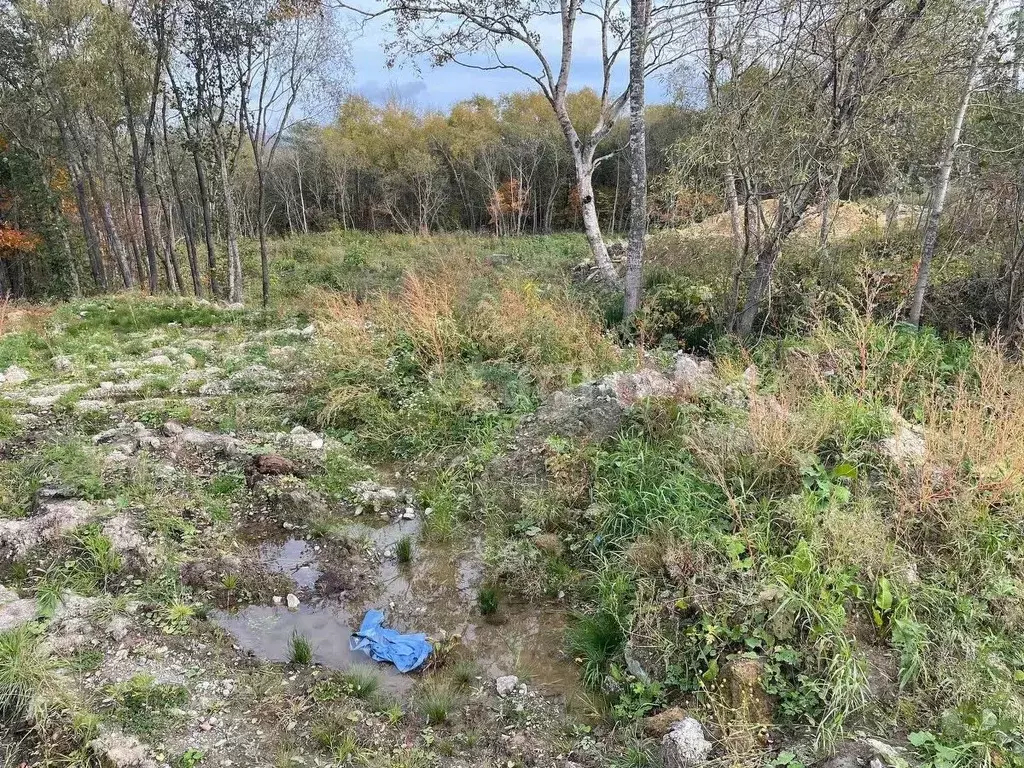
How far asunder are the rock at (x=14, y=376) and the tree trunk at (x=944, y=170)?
980 centimetres

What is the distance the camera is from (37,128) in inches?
648

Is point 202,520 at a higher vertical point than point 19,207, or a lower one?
lower

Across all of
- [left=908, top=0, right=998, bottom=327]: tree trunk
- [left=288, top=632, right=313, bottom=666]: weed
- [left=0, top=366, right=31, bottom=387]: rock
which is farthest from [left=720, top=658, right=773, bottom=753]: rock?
[left=0, top=366, right=31, bottom=387]: rock

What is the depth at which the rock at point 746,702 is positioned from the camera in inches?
94.5

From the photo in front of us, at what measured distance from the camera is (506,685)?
2.98 meters

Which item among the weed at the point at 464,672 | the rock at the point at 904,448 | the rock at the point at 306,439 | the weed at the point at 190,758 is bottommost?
the weed at the point at 464,672

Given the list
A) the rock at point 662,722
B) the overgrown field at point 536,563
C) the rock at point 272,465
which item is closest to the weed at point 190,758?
the overgrown field at point 536,563

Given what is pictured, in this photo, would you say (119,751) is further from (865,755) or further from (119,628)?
(865,755)

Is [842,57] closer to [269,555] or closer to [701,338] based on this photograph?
[701,338]

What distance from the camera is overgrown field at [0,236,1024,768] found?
2.55 m

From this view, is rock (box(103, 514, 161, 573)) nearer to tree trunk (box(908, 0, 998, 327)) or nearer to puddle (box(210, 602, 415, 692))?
puddle (box(210, 602, 415, 692))

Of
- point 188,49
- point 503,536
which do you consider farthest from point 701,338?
point 188,49

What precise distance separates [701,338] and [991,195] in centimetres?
336

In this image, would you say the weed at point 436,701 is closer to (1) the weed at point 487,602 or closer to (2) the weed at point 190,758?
(1) the weed at point 487,602
